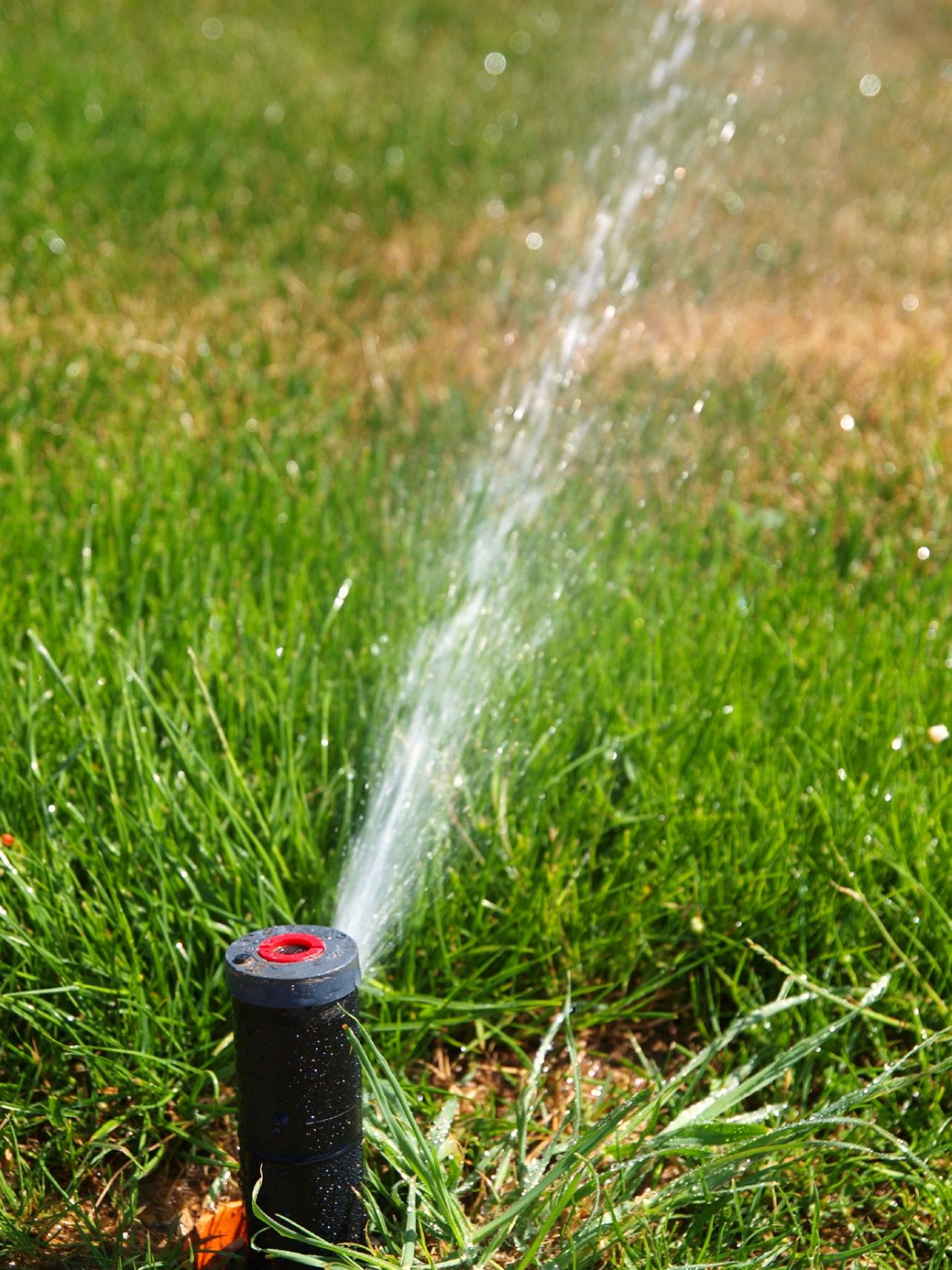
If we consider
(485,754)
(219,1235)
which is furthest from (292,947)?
(485,754)

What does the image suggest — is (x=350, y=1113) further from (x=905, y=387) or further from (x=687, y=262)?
(x=687, y=262)

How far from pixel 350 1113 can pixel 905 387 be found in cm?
285

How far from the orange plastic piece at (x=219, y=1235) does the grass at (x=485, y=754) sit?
4cm

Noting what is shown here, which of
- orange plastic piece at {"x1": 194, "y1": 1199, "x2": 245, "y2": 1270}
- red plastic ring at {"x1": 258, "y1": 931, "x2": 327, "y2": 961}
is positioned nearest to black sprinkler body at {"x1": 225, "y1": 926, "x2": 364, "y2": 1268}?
red plastic ring at {"x1": 258, "y1": 931, "x2": 327, "y2": 961}

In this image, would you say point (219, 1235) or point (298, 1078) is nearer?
point (298, 1078)

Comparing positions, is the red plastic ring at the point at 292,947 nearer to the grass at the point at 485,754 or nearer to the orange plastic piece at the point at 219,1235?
the grass at the point at 485,754

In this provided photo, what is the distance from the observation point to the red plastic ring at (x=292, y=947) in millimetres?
1287

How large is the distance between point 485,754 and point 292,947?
2.41 feet

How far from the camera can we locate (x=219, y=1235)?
152 centimetres

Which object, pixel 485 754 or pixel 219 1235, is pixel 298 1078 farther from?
pixel 485 754

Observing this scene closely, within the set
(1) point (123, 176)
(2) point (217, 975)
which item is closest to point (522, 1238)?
Result: (2) point (217, 975)

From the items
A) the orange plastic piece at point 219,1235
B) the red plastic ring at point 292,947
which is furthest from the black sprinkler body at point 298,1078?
the orange plastic piece at point 219,1235

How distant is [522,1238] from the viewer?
1.48 metres

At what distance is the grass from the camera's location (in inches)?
62.4
